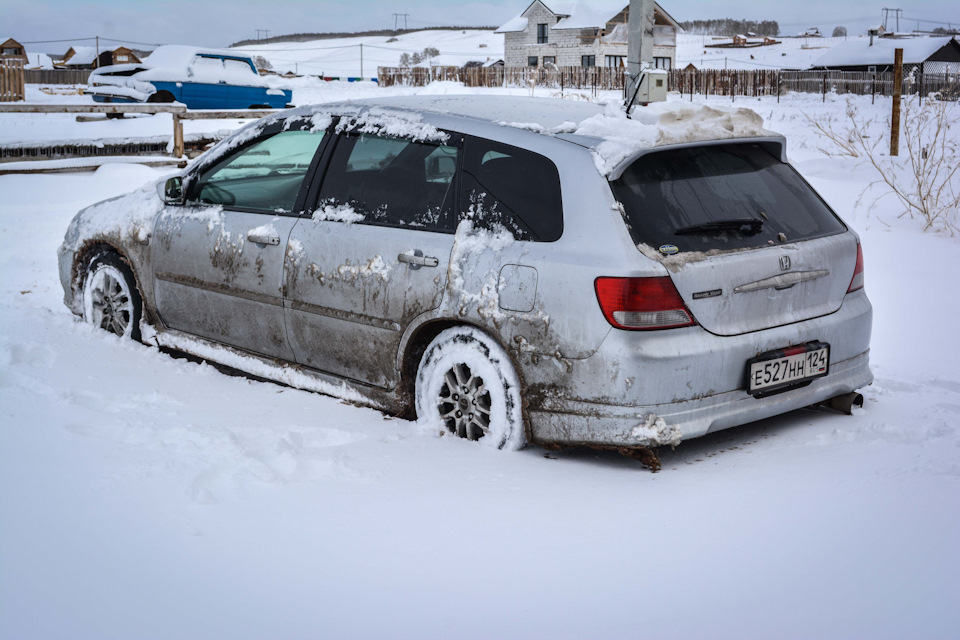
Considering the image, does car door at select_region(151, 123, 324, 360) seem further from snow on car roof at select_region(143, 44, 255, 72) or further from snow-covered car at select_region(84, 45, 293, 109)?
snow on car roof at select_region(143, 44, 255, 72)

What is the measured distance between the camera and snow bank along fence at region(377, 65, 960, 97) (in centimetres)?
4775

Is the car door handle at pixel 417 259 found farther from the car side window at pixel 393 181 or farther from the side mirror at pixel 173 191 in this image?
the side mirror at pixel 173 191

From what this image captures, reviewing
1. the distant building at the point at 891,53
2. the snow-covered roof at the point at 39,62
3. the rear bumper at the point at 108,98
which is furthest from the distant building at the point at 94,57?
the distant building at the point at 891,53

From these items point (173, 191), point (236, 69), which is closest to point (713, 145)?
point (173, 191)

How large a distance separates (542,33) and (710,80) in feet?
74.8

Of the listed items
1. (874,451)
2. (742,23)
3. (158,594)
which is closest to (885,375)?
(874,451)

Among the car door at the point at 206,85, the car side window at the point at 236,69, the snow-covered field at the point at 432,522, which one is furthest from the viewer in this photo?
the car side window at the point at 236,69

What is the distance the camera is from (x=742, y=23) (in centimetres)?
13975

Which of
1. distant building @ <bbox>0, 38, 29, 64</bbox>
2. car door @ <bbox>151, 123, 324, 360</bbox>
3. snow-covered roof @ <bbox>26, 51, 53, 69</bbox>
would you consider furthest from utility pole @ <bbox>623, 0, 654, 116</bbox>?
distant building @ <bbox>0, 38, 29, 64</bbox>

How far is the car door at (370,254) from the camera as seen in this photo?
172 inches

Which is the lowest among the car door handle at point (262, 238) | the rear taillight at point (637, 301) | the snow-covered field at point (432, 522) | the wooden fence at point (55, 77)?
the snow-covered field at point (432, 522)

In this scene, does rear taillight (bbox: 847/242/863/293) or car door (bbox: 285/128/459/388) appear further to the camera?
rear taillight (bbox: 847/242/863/293)

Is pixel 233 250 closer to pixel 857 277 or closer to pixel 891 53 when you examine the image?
pixel 857 277

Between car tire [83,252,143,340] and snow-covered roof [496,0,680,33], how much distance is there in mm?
61480
